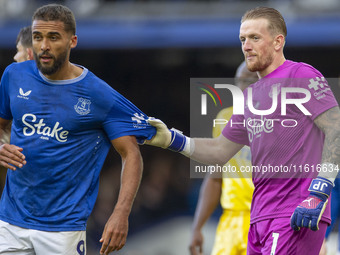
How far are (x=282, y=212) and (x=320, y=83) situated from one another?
89 centimetres

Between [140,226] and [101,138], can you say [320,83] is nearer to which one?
[101,138]

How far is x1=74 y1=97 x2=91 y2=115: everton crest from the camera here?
5113 millimetres

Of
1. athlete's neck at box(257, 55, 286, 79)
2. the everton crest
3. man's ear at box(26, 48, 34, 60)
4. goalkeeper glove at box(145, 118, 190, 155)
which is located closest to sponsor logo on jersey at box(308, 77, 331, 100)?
athlete's neck at box(257, 55, 286, 79)

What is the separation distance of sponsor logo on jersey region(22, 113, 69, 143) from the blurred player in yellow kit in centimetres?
→ 234

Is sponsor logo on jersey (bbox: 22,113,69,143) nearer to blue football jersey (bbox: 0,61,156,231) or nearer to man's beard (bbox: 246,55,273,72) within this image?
blue football jersey (bbox: 0,61,156,231)

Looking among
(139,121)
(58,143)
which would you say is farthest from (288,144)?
(58,143)

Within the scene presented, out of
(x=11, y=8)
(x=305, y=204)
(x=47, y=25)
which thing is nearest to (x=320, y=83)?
(x=305, y=204)

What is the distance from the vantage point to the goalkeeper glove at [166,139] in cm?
561

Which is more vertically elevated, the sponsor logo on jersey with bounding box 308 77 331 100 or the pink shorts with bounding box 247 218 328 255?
the sponsor logo on jersey with bounding box 308 77 331 100

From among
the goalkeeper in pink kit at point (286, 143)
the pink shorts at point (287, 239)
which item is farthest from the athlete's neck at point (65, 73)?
the pink shorts at point (287, 239)

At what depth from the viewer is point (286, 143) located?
5047 millimetres

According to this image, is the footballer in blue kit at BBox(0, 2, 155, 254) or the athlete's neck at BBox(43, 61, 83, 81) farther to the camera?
the athlete's neck at BBox(43, 61, 83, 81)

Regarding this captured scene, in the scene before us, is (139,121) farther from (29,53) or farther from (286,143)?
(29,53)

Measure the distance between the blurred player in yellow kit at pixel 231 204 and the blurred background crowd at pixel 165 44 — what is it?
5.14 m
